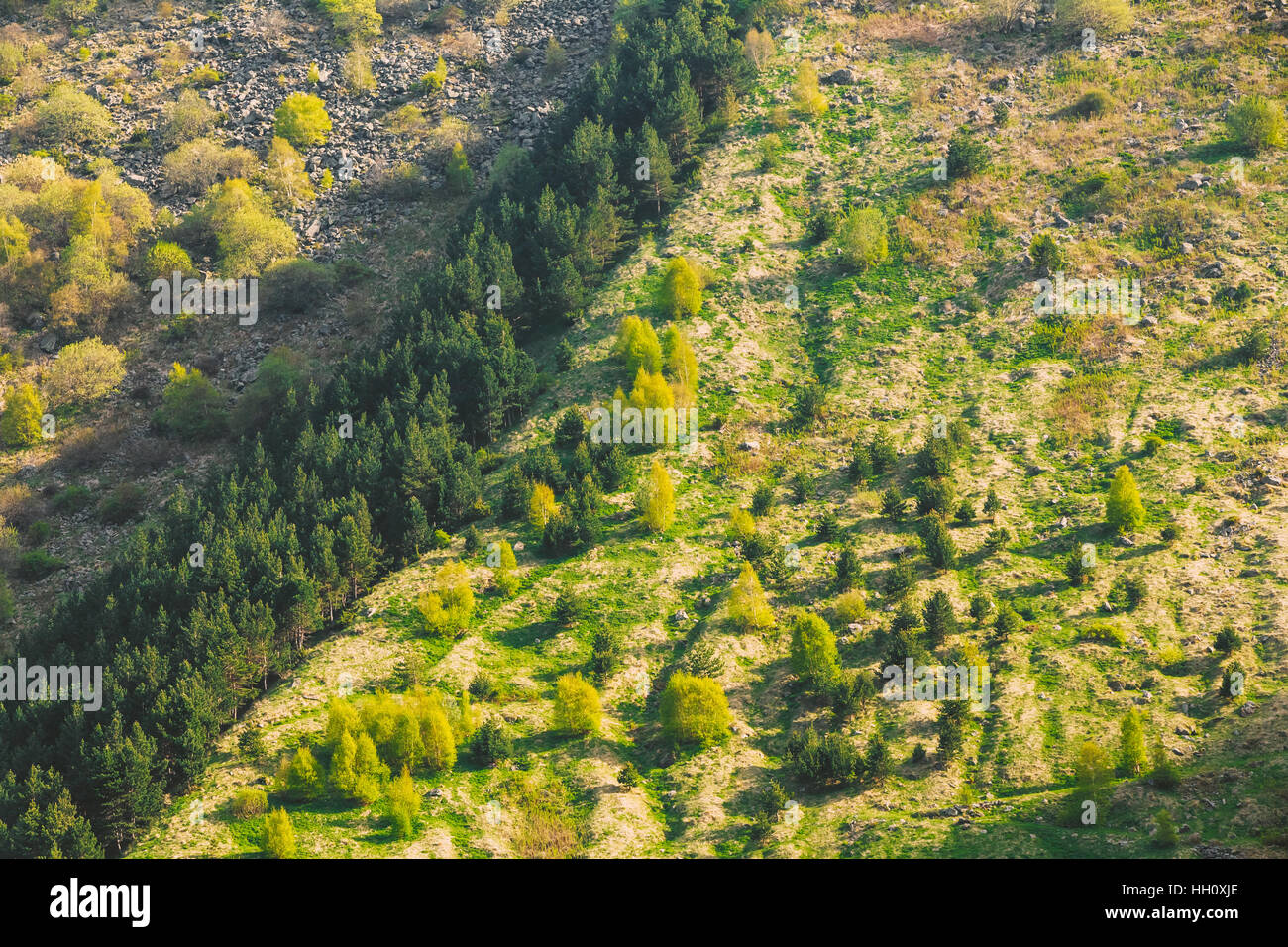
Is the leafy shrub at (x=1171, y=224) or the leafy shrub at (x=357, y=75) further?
the leafy shrub at (x=357, y=75)

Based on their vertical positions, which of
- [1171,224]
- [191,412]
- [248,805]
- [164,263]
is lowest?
[248,805]

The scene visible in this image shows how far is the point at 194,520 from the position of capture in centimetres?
6644

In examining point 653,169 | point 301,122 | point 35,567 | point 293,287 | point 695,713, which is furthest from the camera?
point 301,122

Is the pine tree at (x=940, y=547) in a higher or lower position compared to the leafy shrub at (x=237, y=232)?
lower

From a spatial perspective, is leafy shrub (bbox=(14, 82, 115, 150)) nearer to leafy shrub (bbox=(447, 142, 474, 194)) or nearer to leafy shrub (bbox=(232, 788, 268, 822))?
leafy shrub (bbox=(447, 142, 474, 194))

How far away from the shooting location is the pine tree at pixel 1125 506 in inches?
2287

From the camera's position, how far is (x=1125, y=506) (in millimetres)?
58188

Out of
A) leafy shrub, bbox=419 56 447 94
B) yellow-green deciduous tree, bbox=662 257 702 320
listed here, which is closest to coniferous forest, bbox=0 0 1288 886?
yellow-green deciduous tree, bbox=662 257 702 320

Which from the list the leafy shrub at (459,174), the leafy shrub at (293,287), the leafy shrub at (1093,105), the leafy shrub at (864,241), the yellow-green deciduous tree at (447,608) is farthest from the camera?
the leafy shrub at (459,174)

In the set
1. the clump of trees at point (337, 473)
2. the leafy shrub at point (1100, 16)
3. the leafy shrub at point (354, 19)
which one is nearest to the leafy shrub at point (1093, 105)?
the leafy shrub at point (1100, 16)

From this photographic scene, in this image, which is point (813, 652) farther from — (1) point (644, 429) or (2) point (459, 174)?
(2) point (459, 174)

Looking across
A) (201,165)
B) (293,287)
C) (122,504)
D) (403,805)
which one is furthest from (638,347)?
(201,165)

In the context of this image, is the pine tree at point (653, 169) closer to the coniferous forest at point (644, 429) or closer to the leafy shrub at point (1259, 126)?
the coniferous forest at point (644, 429)

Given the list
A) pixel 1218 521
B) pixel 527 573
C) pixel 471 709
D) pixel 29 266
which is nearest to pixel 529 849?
pixel 471 709
